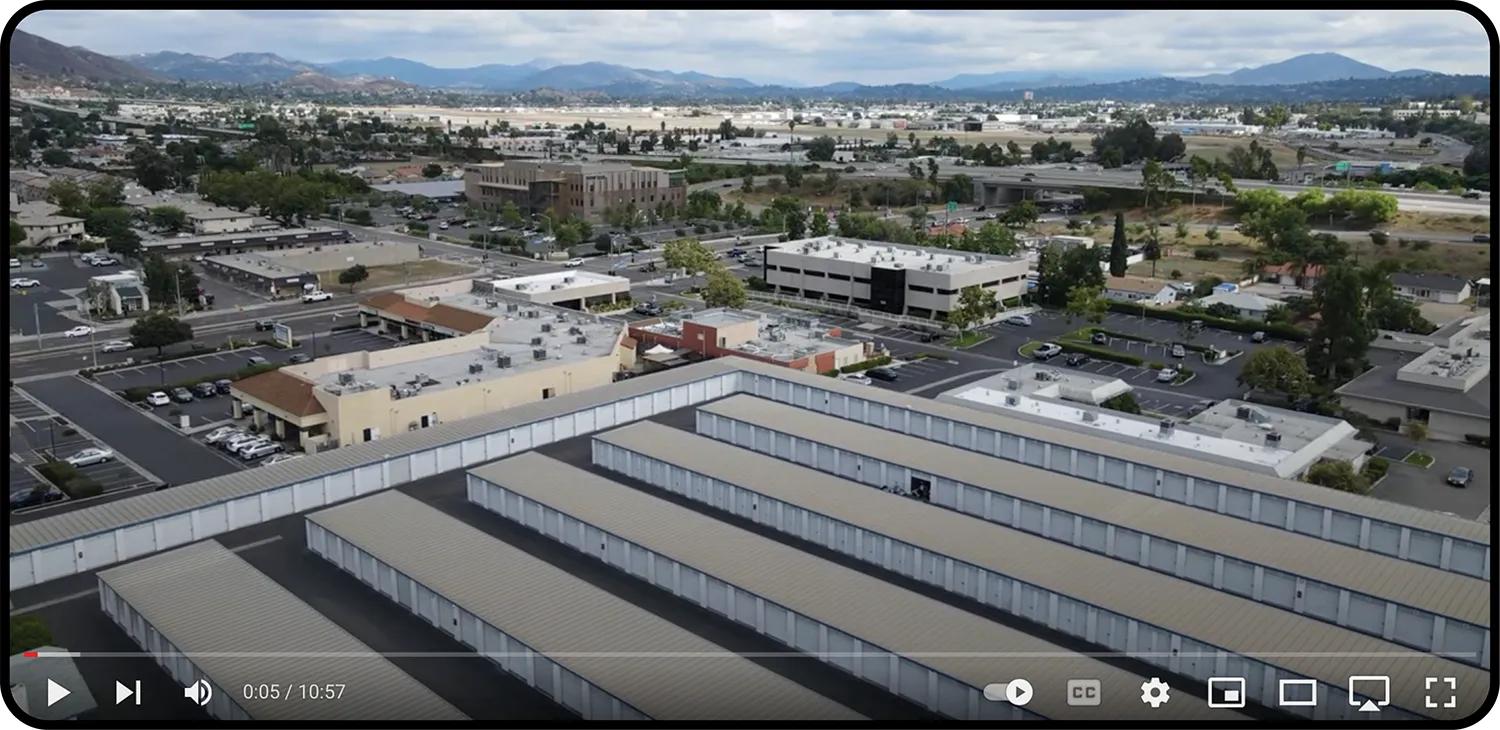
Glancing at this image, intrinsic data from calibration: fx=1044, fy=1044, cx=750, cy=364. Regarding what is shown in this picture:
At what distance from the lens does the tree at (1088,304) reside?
44.3 ft

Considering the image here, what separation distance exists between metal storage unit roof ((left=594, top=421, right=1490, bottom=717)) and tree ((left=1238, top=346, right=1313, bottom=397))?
18.4ft

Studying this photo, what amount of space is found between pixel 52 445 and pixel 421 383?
9.92 ft

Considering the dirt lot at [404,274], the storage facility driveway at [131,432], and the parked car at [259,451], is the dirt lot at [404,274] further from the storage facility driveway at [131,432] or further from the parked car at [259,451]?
the parked car at [259,451]

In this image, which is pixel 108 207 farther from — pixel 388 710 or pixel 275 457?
pixel 388 710

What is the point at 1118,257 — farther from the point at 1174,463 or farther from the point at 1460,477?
the point at 1174,463

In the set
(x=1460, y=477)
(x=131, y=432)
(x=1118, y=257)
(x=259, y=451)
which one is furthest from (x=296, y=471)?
(x=1118, y=257)

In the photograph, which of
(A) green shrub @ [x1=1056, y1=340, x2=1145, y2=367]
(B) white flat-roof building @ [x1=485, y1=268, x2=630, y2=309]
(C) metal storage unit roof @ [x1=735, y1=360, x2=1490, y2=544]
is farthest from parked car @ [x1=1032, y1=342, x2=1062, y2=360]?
(B) white flat-roof building @ [x1=485, y1=268, x2=630, y2=309]

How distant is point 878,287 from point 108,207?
51.6 feet

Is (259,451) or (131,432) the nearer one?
(259,451)

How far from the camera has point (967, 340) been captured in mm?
13227

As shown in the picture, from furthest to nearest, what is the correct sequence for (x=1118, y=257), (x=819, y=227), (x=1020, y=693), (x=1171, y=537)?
(x=819, y=227)
(x=1118, y=257)
(x=1171, y=537)
(x=1020, y=693)

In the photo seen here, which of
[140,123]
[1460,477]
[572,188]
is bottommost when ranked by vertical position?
[1460,477]

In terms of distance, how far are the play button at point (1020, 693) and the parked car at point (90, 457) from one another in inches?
321

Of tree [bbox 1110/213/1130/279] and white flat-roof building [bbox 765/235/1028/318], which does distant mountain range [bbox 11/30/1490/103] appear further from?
tree [bbox 1110/213/1130/279]
